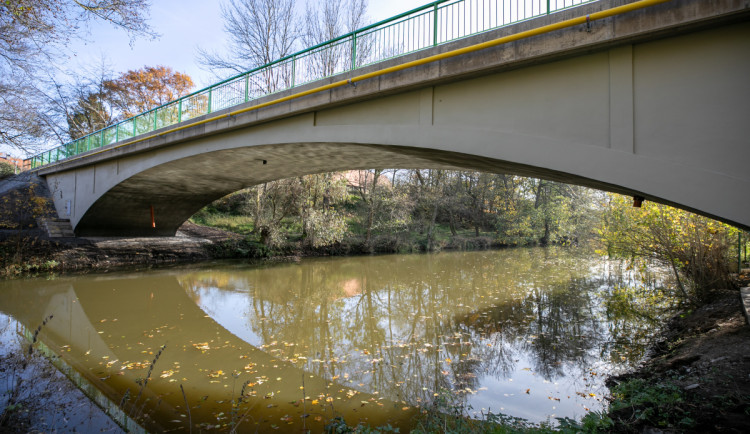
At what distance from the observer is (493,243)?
2645 centimetres

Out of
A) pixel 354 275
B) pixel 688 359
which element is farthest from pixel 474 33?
pixel 354 275

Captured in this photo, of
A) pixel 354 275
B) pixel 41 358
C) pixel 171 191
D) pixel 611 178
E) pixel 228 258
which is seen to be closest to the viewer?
pixel 611 178

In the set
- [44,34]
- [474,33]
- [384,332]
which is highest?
[44,34]

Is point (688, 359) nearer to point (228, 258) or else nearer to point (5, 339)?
point (5, 339)

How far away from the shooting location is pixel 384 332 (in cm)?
639

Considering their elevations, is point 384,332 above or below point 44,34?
below

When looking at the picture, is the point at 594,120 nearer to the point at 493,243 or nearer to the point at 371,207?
the point at 371,207

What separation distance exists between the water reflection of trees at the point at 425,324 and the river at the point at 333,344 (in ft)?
0.10

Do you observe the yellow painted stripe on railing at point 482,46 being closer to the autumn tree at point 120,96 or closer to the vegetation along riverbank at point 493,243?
the vegetation along riverbank at point 493,243

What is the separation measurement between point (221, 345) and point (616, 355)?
220 inches

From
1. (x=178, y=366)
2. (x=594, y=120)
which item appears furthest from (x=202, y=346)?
(x=594, y=120)

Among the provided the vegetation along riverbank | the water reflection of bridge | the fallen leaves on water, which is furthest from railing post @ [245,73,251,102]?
the vegetation along riverbank

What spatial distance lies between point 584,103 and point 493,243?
2314 cm

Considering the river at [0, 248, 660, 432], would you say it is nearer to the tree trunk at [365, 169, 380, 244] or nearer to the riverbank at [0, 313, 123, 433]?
the riverbank at [0, 313, 123, 433]
